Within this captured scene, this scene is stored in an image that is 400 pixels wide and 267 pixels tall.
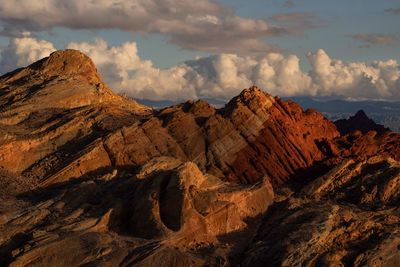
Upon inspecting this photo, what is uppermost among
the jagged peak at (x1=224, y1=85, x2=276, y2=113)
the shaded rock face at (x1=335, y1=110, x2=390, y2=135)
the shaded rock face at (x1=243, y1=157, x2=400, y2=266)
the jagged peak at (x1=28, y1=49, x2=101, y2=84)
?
the jagged peak at (x1=28, y1=49, x2=101, y2=84)

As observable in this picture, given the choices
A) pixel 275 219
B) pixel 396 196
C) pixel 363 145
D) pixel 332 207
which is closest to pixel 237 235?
pixel 275 219

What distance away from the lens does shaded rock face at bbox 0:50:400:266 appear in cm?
4016

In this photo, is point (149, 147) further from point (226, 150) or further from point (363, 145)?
point (363, 145)

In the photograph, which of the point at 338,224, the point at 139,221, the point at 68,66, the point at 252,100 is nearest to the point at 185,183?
the point at 139,221

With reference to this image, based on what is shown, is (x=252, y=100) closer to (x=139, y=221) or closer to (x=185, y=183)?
(x=185, y=183)

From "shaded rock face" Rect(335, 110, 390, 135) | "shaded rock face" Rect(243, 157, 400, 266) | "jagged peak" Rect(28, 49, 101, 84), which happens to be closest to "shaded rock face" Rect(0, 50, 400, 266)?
"shaded rock face" Rect(243, 157, 400, 266)

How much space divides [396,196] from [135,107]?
34711 mm

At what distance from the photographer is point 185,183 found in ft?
146

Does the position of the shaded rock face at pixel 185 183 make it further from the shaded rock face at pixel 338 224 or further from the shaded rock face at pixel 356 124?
the shaded rock face at pixel 356 124

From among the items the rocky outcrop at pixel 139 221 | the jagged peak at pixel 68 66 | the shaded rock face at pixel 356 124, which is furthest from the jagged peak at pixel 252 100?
the shaded rock face at pixel 356 124

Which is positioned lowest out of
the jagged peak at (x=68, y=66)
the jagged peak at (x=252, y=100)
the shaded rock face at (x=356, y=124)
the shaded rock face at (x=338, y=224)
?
the shaded rock face at (x=338, y=224)

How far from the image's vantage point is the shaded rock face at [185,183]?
4016 centimetres

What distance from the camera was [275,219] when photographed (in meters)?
46.2

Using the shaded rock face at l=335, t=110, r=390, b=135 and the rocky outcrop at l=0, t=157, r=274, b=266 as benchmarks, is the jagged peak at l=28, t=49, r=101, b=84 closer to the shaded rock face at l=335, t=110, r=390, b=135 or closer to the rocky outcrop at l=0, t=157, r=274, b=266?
the rocky outcrop at l=0, t=157, r=274, b=266
